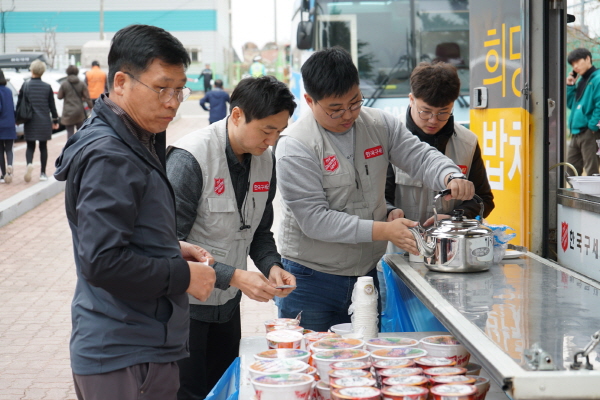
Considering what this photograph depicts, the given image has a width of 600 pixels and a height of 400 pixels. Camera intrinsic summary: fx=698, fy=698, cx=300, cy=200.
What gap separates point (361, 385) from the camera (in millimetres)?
1996

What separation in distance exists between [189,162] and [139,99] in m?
0.71

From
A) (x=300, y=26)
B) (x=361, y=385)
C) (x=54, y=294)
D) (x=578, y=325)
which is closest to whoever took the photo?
(x=361, y=385)

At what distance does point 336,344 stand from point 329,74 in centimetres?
117

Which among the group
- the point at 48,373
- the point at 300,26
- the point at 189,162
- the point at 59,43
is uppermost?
the point at 59,43

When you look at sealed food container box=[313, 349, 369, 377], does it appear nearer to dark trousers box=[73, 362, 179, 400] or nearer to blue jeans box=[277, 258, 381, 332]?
dark trousers box=[73, 362, 179, 400]

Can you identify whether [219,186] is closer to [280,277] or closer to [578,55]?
[280,277]

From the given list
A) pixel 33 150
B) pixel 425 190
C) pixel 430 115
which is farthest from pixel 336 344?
pixel 33 150

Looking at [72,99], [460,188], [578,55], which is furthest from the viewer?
[72,99]

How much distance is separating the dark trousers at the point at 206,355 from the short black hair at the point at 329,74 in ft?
3.40

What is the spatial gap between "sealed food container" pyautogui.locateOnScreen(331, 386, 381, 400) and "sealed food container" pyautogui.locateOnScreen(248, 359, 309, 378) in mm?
185

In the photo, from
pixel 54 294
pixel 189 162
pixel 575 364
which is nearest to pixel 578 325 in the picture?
pixel 575 364

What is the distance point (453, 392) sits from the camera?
6.37ft

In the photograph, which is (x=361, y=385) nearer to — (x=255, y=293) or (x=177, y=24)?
(x=255, y=293)

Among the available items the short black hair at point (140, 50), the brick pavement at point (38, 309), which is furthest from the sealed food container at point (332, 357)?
the brick pavement at point (38, 309)
